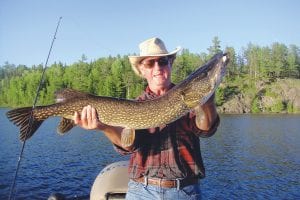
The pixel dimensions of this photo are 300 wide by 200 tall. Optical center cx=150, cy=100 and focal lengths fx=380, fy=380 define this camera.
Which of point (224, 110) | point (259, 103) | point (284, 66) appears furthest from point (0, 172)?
point (284, 66)

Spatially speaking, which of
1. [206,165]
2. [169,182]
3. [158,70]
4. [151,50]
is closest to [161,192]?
[169,182]

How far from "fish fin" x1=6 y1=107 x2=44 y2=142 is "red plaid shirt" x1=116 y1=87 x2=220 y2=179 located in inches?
35.3

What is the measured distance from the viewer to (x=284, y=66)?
86625 mm

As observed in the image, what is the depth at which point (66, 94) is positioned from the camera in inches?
146

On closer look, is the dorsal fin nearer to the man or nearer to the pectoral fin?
the man

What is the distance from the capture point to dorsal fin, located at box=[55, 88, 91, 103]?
11.9 ft

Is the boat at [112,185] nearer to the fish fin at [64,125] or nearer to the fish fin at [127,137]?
the fish fin at [64,125]

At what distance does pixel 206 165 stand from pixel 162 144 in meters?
16.4

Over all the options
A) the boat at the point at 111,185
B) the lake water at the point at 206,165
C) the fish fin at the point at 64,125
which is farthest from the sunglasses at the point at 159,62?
the lake water at the point at 206,165

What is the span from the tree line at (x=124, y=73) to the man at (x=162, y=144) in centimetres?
6403

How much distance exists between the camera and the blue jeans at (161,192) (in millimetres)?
3174

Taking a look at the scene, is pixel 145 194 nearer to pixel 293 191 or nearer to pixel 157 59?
pixel 157 59

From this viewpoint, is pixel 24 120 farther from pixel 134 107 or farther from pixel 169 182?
pixel 169 182

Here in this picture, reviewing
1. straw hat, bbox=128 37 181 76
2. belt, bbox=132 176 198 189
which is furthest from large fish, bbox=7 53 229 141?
belt, bbox=132 176 198 189
